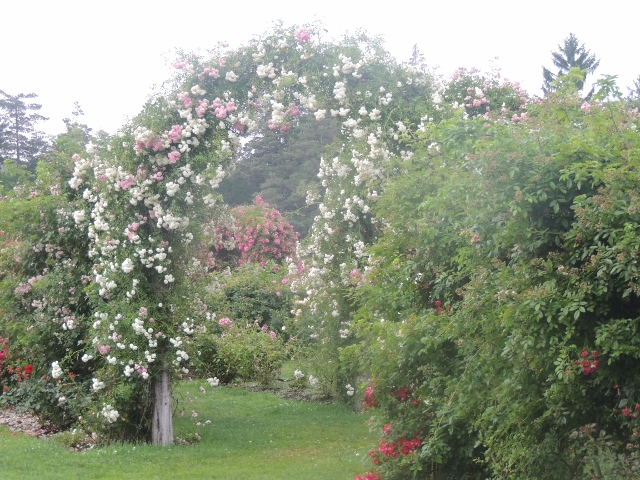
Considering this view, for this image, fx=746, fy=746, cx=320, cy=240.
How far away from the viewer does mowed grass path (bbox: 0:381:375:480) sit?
23.4 ft

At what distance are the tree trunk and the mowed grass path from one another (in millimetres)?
243

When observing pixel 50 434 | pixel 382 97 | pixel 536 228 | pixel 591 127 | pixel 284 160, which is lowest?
pixel 50 434

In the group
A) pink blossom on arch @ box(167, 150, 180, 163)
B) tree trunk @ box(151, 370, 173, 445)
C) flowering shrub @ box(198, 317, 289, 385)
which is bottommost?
tree trunk @ box(151, 370, 173, 445)

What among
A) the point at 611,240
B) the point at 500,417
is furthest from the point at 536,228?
the point at 500,417

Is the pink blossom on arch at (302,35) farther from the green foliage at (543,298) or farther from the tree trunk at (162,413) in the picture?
the tree trunk at (162,413)

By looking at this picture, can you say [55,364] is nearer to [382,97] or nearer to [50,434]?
[50,434]

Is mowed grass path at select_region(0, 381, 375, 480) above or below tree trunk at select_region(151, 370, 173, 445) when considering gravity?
below

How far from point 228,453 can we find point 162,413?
93 centimetres

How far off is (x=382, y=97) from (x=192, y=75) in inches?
88.0

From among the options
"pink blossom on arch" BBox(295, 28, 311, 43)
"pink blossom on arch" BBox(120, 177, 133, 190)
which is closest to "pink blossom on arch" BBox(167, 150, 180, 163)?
"pink blossom on arch" BBox(120, 177, 133, 190)

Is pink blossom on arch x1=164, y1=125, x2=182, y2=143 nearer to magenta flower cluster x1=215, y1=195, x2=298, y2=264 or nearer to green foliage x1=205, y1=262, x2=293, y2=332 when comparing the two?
green foliage x1=205, y1=262, x2=293, y2=332

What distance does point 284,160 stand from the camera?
35.3 m

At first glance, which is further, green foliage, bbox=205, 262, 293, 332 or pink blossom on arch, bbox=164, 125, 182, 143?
green foliage, bbox=205, 262, 293, 332

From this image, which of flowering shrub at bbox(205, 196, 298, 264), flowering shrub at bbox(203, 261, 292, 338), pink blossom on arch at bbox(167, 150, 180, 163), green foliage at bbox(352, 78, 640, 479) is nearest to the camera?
green foliage at bbox(352, 78, 640, 479)
